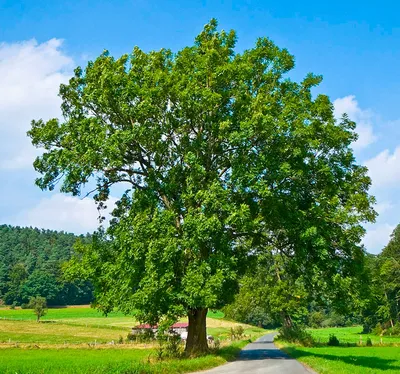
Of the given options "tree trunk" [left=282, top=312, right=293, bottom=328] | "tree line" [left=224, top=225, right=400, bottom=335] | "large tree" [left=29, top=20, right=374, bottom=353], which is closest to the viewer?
"large tree" [left=29, top=20, right=374, bottom=353]

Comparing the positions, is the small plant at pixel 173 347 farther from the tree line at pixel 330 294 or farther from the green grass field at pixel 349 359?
the tree line at pixel 330 294

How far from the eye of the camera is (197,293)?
2397cm

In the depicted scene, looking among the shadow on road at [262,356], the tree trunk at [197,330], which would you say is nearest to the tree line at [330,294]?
the shadow on road at [262,356]

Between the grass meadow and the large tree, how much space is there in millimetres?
3711

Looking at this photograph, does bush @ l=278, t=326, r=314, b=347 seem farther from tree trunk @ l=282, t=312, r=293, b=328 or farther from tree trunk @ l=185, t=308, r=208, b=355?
tree trunk @ l=185, t=308, r=208, b=355

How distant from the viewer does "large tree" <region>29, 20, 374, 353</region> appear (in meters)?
25.0

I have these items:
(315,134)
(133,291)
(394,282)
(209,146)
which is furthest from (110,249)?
(394,282)

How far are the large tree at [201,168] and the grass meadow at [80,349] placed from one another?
3711 mm

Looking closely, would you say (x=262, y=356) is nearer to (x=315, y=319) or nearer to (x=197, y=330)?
(x=197, y=330)

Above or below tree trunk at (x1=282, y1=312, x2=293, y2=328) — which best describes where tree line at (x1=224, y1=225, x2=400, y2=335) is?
above

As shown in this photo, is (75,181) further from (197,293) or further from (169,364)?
(169,364)

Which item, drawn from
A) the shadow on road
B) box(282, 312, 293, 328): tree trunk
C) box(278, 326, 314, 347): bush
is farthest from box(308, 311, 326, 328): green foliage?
the shadow on road

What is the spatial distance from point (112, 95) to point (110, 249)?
9.73 metres

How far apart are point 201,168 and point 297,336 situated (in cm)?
3879
